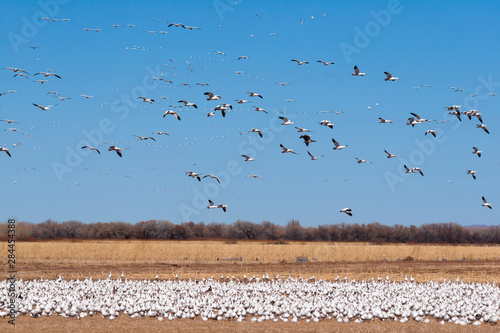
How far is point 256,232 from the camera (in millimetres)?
121938

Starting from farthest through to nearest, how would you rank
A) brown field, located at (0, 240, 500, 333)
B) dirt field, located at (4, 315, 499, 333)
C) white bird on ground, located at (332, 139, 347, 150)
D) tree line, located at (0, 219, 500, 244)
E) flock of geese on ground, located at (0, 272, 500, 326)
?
tree line, located at (0, 219, 500, 244)
white bird on ground, located at (332, 139, 347, 150)
flock of geese on ground, located at (0, 272, 500, 326)
brown field, located at (0, 240, 500, 333)
dirt field, located at (4, 315, 499, 333)

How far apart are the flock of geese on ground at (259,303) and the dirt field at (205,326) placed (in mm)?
290

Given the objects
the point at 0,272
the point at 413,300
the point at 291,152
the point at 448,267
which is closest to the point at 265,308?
the point at 413,300

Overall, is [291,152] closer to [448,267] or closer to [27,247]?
[448,267]

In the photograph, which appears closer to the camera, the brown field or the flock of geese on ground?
the brown field

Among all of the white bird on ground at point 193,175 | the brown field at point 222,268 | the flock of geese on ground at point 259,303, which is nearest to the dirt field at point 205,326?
the brown field at point 222,268

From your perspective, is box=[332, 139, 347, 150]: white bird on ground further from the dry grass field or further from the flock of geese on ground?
the dry grass field

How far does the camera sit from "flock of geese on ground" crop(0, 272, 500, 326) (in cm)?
2400

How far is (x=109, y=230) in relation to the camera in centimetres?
11919

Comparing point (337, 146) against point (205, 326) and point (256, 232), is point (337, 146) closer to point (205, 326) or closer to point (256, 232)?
point (205, 326)

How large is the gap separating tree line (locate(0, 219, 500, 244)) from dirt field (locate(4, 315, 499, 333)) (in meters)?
94.0

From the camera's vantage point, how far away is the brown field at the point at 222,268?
74.5 feet

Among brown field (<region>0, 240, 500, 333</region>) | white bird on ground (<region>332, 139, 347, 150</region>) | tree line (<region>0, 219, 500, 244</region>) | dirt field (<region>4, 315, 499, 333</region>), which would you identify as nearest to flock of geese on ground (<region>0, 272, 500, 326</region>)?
dirt field (<region>4, 315, 499, 333</region>)

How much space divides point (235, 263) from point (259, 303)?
69.8 feet
